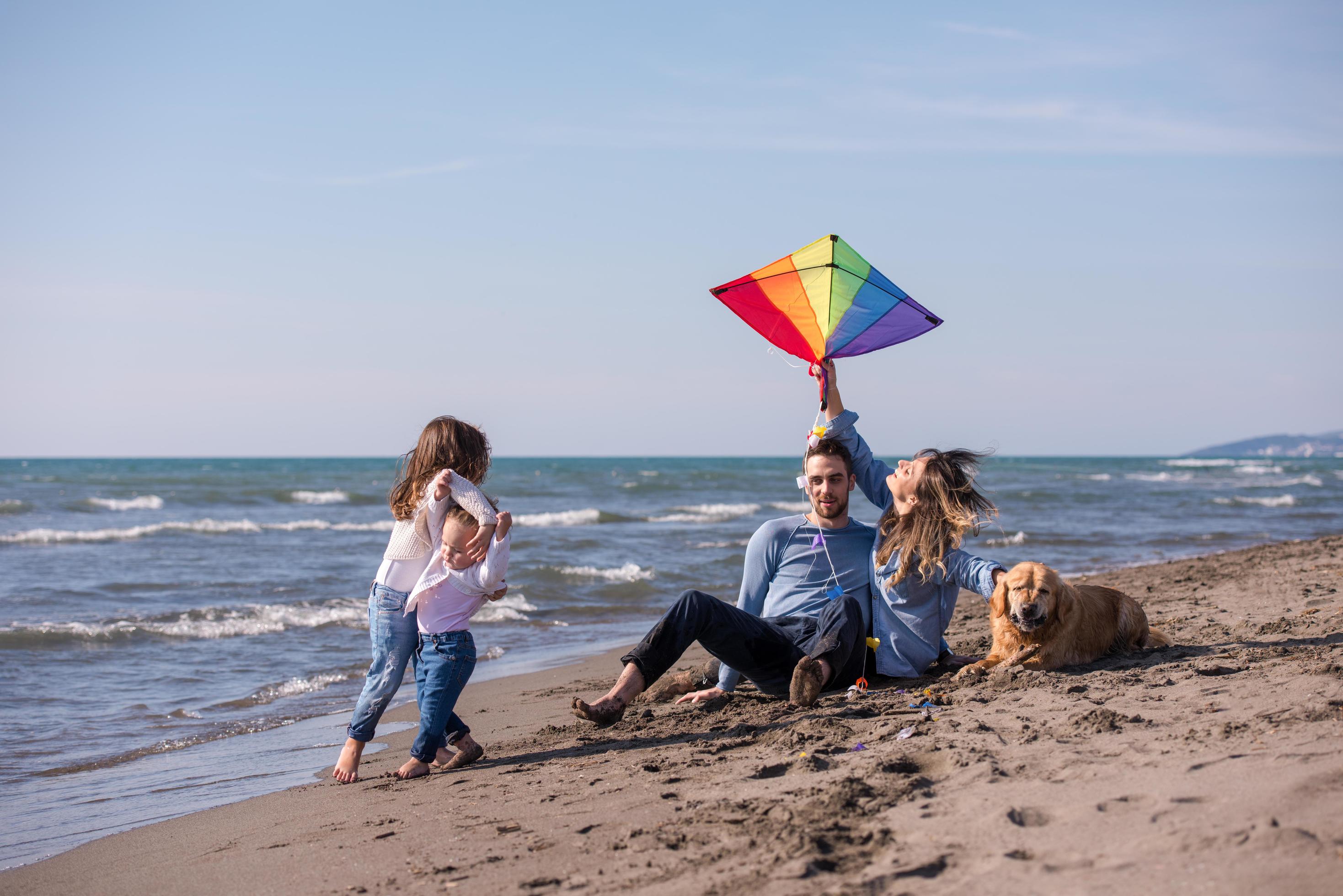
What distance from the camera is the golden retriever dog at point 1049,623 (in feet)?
14.6

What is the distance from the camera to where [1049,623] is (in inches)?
179

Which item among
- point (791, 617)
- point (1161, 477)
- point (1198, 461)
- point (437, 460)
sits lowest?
point (1198, 461)

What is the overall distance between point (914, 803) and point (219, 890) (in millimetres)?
2094

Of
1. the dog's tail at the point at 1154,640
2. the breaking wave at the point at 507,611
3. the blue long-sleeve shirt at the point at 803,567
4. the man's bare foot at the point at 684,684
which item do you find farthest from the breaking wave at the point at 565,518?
the dog's tail at the point at 1154,640

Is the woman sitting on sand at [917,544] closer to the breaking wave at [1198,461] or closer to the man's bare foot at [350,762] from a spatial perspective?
the man's bare foot at [350,762]

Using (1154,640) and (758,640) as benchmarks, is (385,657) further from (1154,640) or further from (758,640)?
(1154,640)

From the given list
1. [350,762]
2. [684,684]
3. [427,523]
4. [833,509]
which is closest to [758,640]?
[833,509]

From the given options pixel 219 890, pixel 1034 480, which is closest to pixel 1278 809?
pixel 219 890

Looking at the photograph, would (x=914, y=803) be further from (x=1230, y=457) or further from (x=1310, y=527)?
(x=1230, y=457)

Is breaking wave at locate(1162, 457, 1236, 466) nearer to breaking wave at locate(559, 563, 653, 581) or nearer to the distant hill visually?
the distant hill

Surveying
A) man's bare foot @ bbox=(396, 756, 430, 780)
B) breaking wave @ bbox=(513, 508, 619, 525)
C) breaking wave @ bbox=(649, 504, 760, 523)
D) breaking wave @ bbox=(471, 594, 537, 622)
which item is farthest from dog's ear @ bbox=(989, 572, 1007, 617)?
breaking wave @ bbox=(513, 508, 619, 525)

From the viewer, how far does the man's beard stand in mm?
4613

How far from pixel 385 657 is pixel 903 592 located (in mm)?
2360

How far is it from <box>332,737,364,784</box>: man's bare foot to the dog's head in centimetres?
295
